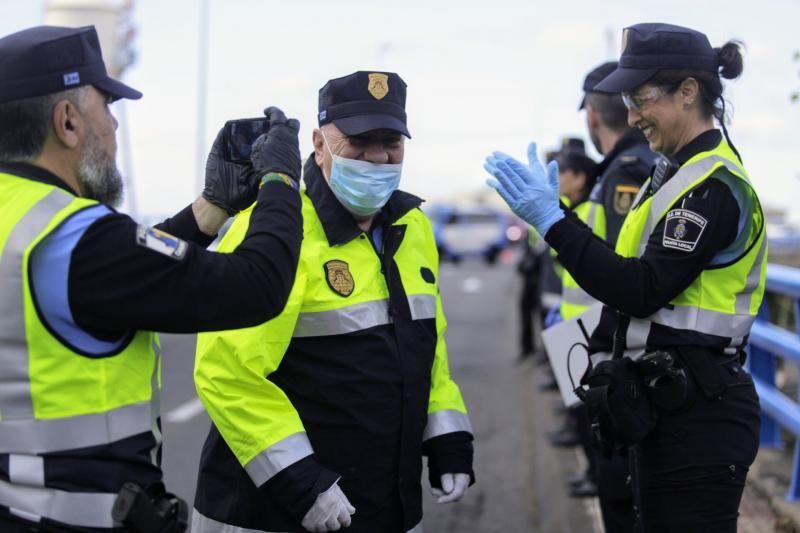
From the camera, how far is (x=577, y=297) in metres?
4.81

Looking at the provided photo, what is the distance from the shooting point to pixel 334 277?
9.86 feet

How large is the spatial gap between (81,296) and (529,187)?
1583 mm

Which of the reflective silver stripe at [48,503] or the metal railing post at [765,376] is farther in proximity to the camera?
the metal railing post at [765,376]

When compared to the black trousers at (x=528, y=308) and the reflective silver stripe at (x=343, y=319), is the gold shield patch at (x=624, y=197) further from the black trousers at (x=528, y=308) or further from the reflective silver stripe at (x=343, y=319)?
the black trousers at (x=528, y=308)

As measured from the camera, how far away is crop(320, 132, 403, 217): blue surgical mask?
319 centimetres

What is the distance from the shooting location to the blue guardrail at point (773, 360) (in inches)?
208

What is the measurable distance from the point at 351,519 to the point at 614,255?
44.3 inches

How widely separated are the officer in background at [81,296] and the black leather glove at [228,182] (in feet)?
1.61

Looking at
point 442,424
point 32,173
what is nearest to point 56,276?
point 32,173

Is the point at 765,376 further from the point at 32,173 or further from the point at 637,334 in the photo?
the point at 32,173


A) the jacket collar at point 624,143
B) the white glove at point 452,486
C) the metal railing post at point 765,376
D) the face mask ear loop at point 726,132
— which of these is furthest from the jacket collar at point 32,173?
the metal railing post at point 765,376

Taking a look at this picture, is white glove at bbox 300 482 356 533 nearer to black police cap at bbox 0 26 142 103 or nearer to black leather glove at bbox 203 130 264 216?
black leather glove at bbox 203 130 264 216

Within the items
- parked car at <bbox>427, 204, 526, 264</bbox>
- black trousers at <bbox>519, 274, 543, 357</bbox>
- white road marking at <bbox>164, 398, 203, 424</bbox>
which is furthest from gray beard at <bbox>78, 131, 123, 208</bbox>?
parked car at <bbox>427, 204, 526, 264</bbox>

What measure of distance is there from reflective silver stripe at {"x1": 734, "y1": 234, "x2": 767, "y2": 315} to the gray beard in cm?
187
